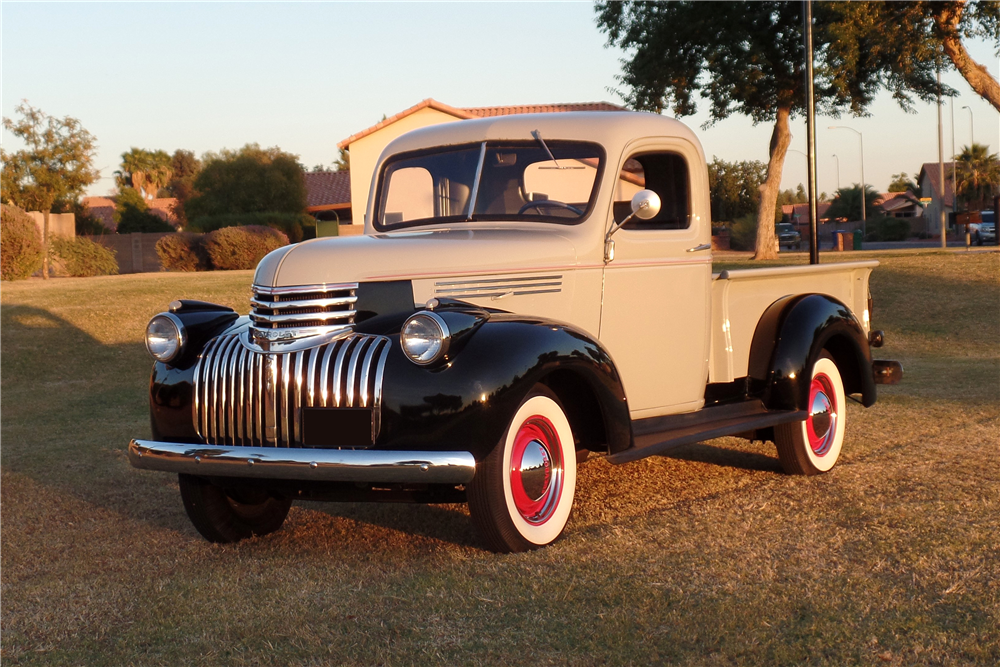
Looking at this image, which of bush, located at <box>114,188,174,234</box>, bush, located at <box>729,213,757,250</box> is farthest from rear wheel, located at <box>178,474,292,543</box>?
bush, located at <box>114,188,174,234</box>

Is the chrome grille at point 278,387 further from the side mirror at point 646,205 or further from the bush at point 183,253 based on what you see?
the bush at point 183,253

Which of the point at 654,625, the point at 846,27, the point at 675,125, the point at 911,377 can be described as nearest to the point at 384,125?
the point at 846,27

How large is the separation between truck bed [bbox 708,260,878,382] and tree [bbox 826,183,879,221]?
6749cm

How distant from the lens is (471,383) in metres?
4.46

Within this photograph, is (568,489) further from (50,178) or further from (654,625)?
(50,178)

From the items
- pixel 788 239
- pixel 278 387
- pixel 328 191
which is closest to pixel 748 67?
pixel 278 387

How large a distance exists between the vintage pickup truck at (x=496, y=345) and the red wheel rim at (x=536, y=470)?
1cm

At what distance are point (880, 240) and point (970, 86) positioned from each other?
1468 inches

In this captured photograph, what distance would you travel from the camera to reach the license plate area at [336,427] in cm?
449

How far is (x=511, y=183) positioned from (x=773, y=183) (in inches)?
915

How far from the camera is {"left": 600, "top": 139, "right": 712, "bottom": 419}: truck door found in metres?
5.66

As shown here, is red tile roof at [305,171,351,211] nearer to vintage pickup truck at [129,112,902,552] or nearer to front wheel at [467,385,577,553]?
vintage pickup truck at [129,112,902,552]

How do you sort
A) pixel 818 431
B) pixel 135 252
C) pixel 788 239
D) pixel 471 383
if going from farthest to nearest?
pixel 788 239
pixel 135 252
pixel 818 431
pixel 471 383

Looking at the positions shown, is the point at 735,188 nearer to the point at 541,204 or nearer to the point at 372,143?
the point at 372,143
